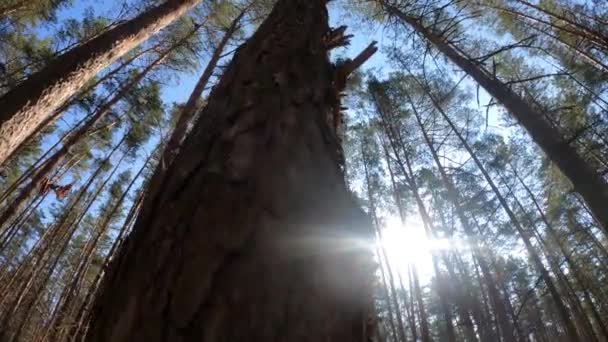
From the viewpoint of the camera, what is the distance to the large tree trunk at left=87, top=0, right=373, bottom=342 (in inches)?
17.4

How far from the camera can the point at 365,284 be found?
55 centimetres

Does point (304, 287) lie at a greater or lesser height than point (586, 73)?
lesser

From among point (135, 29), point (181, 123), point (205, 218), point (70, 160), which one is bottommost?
point (205, 218)

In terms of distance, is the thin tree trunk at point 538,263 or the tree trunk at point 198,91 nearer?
the tree trunk at point 198,91

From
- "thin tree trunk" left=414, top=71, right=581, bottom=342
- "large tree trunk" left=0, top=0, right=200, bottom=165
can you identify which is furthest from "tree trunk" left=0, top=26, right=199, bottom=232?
"thin tree trunk" left=414, top=71, right=581, bottom=342

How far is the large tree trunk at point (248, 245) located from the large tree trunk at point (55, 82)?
257 centimetres

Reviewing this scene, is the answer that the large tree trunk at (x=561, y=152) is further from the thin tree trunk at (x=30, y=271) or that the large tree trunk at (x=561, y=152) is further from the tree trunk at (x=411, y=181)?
the thin tree trunk at (x=30, y=271)

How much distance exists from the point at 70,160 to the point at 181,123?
6.21 m

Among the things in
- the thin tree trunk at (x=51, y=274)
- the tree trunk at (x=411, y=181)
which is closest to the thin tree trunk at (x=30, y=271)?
the thin tree trunk at (x=51, y=274)

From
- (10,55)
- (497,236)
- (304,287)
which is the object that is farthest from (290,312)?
(497,236)

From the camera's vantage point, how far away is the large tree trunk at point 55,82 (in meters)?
2.44

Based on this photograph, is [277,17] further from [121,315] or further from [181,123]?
[181,123]

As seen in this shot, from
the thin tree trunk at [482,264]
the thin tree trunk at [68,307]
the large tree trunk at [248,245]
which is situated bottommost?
the large tree trunk at [248,245]

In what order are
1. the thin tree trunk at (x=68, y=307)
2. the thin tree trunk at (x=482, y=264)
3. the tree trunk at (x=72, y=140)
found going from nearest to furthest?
the thin tree trunk at (x=68, y=307), the tree trunk at (x=72, y=140), the thin tree trunk at (x=482, y=264)
